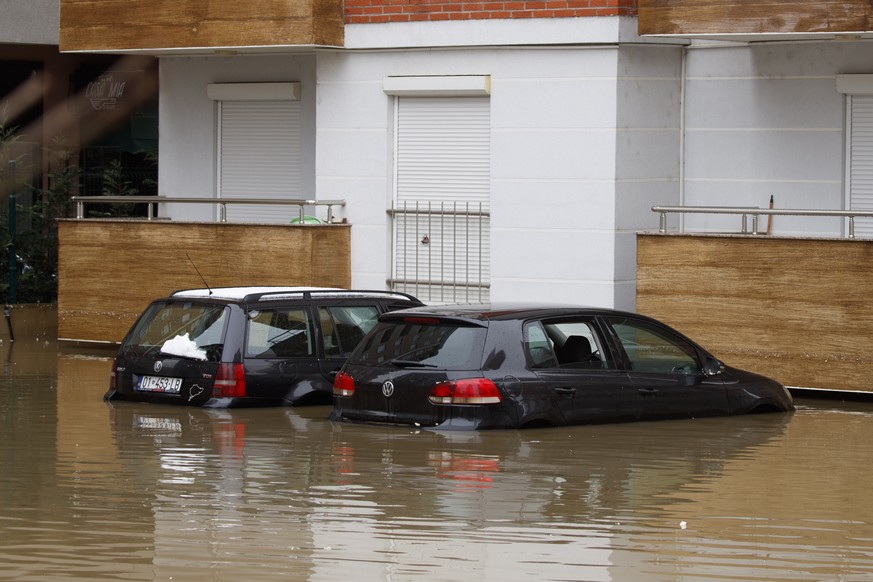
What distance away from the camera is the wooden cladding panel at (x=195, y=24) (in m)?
22.2

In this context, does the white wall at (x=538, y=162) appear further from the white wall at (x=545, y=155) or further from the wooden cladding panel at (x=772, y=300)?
the wooden cladding panel at (x=772, y=300)

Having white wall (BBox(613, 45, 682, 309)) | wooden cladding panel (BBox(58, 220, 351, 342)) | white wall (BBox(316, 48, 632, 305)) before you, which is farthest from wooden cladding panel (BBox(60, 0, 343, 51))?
white wall (BBox(613, 45, 682, 309))

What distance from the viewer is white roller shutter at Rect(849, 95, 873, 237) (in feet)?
66.2

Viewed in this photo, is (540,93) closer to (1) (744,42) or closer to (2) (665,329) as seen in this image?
(1) (744,42)

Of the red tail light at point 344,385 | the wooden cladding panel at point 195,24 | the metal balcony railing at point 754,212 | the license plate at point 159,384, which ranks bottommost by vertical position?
the license plate at point 159,384

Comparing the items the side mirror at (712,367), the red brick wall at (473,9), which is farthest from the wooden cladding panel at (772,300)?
the red brick wall at (473,9)

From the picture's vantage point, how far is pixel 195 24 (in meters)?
22.9

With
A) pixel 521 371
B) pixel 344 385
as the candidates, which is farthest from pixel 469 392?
pixel 344 385

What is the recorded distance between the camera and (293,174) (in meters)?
24.7

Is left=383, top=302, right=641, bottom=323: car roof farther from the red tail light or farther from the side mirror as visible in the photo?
the side mirror

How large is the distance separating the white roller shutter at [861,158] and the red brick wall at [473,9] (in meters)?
2.91

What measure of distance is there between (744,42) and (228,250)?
7.19 meters

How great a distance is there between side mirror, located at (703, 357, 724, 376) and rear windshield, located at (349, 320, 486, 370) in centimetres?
253

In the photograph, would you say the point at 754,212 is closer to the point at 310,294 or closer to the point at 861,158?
the point at 861,158
